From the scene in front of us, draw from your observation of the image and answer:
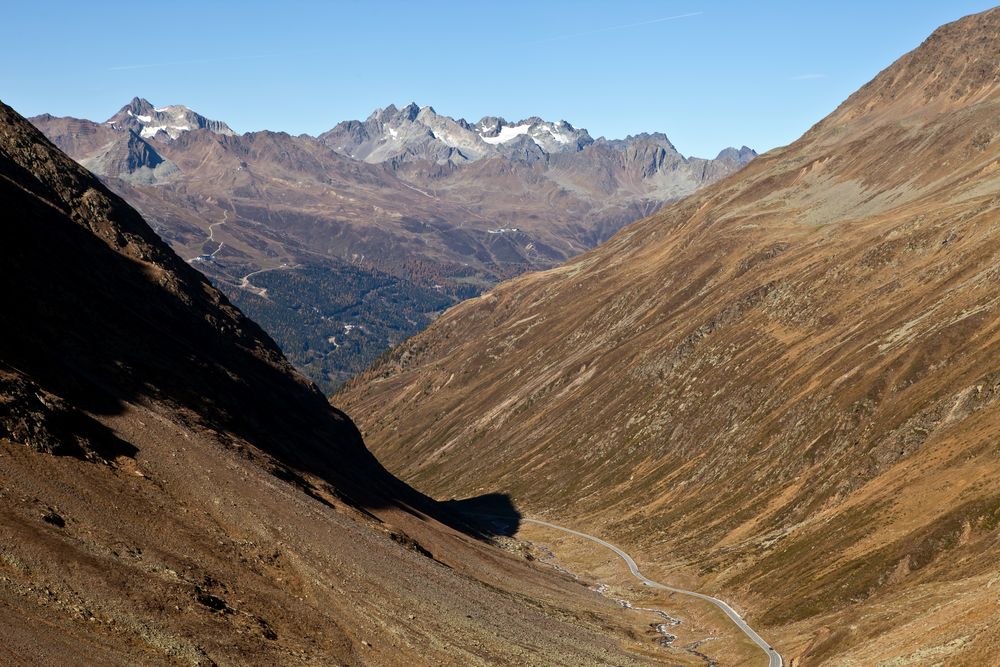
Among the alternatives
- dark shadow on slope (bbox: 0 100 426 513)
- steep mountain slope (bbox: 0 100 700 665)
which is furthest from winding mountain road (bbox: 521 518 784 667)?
dark shadow on slope (bbox: 0 100 426 513)

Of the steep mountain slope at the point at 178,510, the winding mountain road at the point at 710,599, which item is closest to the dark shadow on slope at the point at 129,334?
the steep mountain slope at the point at 178,510

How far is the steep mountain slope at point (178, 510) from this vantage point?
225 feet

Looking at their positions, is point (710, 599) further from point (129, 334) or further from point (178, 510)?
point (129, 334)

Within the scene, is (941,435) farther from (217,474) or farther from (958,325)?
(217,474)

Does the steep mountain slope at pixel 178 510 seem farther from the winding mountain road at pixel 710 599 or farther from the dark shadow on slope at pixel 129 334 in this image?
the winding mountain road at pixel 710 599

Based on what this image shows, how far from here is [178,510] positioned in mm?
88688

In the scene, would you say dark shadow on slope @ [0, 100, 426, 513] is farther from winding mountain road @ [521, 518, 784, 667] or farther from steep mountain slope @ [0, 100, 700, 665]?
winding mountain road @ [521, 518, 784, 667]

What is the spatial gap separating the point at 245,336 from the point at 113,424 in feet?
213

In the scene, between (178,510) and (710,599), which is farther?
(710,599)

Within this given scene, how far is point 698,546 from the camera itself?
16212 centimetres

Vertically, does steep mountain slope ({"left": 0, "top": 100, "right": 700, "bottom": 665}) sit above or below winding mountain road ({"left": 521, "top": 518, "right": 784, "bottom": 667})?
above

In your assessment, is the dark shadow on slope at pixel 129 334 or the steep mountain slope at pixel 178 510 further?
the dark shadow on slope at pixel 129 334

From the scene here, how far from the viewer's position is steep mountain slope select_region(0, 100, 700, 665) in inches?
2694

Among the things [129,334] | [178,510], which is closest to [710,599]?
[178,510]
